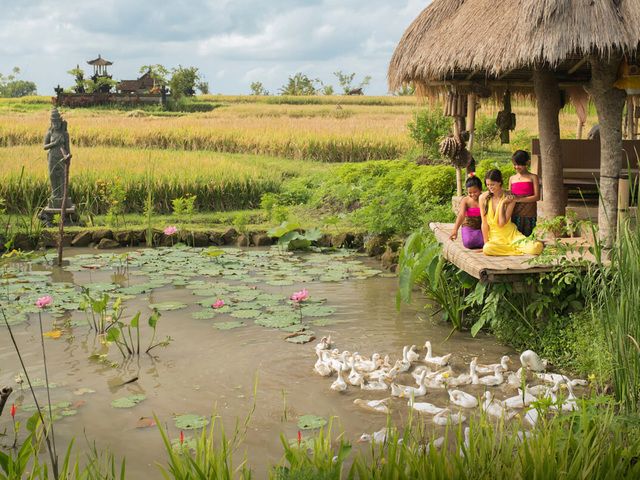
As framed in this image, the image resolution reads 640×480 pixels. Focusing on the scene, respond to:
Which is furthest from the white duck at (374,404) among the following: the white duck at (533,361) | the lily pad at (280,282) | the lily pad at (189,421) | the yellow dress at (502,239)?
the lily pad at (280,282)

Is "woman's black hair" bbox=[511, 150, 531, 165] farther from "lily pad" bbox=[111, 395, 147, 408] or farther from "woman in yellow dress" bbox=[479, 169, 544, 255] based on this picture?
"lily pad" bbox=[111, 395, 147, 408]

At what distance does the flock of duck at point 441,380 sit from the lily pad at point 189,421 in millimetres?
999

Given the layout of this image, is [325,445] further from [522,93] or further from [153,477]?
[522,93]

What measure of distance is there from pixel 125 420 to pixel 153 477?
2.37ft

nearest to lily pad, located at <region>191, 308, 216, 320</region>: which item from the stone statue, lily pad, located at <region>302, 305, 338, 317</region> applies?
lily pad, located at <region>302, 305, 338, 317</region>

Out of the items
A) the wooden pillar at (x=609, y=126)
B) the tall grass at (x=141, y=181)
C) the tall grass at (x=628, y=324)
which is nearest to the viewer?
the tall grass at (x=628, y=324)

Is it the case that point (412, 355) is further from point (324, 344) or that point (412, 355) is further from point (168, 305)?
point (168, 305)

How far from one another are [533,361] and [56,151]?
344 inches

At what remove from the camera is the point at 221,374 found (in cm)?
471

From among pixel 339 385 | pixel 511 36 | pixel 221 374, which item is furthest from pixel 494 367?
pixel 511 36

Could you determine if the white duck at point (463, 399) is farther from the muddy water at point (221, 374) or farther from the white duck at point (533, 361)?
the white duck at point (533, 361)

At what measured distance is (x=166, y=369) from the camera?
4.82m

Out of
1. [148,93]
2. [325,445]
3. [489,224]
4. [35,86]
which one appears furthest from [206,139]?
[35,86]

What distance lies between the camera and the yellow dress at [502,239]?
A: 205 inches
